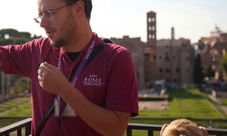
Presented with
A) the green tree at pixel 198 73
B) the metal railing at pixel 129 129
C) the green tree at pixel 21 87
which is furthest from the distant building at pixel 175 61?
the metal railing at pixel 129 129

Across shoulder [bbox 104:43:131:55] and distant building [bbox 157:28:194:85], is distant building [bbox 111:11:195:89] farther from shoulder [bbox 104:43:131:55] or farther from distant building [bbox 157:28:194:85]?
shoulder [bbox 104:43:131:55]

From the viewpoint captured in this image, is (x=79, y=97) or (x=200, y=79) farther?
(x=200, y=79)

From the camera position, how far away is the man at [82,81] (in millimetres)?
1255

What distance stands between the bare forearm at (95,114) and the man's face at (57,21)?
0.82 feet

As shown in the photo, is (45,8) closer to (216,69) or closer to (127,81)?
(127,81)

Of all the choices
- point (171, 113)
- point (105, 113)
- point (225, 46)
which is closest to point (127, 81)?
point (105, 113)

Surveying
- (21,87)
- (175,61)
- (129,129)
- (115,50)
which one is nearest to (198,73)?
(175,61)

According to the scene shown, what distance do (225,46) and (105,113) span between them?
128 ft

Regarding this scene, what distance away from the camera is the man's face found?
→ 133 centimetres

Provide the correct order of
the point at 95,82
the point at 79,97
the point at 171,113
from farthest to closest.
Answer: the point at 171,113
the point at 95,82
the point at 79,97

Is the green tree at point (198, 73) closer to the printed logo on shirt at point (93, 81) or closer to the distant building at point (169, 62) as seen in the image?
the distant building at point (169, 62)

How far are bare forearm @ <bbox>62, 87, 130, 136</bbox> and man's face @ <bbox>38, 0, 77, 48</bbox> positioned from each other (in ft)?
0.82

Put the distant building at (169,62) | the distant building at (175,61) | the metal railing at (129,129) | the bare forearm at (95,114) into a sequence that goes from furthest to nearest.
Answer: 1. the distant building at (175,61)
2. the distant building at (169,62)
3. the metal railing at (129,129)
4. the bare forearm at (95,114)

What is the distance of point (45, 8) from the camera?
52.9 inches
